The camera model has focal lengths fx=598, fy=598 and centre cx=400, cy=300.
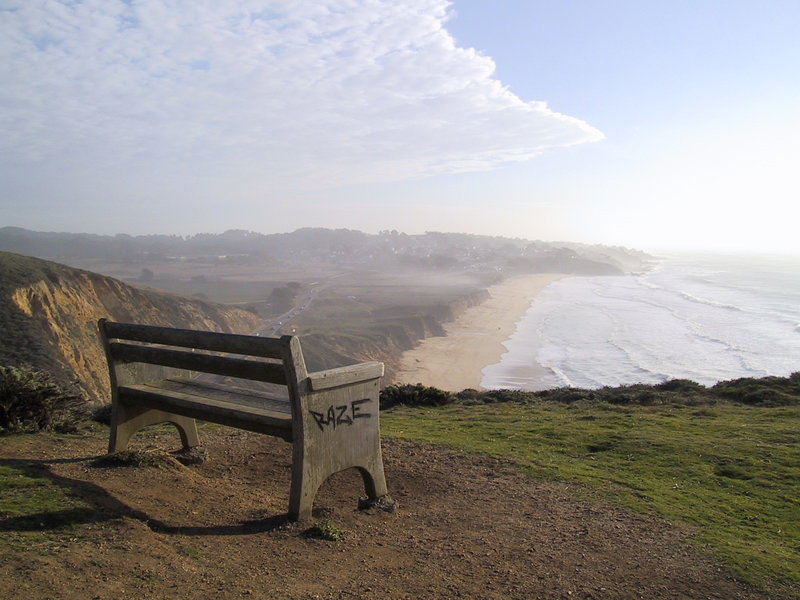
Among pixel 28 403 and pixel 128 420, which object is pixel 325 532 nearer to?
pixel 128 420

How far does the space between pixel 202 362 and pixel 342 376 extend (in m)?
1.10

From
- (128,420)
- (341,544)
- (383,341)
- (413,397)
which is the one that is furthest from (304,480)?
(383,341)

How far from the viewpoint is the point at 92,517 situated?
3537mm

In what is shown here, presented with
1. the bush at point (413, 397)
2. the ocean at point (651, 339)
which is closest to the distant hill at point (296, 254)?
the ocean at point (651, 339)

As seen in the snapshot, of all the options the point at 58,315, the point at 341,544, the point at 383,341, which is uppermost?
the point at 341,544

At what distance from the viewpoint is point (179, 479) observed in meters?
4.64

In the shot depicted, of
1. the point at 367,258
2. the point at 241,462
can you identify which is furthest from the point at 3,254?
the point at 367,258

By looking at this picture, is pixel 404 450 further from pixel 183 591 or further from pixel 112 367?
pixel 183 591

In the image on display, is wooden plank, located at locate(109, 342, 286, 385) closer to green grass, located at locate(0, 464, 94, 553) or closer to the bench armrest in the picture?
the bench armrest

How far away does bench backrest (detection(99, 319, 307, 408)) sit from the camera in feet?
12.2

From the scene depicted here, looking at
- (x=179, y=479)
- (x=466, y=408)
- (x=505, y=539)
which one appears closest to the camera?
(x=505, y=539)

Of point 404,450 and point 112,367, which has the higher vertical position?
point 112,367

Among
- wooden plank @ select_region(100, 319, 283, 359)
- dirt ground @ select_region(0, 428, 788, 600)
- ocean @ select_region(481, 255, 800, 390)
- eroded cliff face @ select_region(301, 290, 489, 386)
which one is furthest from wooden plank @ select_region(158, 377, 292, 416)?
eroded cliff face @ select_region(301, 290, 489, 386)

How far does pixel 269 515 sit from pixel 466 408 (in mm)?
7292
